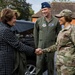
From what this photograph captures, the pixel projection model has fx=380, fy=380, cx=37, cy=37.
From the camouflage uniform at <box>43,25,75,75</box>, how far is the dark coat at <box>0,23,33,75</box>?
73 centimetres

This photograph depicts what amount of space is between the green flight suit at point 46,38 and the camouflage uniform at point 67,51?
62.5 inches

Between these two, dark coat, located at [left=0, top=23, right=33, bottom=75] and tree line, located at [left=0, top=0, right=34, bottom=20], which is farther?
tree line, located at [left=0, top=0, right=34, bottom=20]

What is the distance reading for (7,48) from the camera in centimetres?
623

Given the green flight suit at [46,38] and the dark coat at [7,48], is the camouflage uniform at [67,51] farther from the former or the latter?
the green flight suit at [46,38]

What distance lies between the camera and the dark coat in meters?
6.14

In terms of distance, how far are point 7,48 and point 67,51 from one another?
117 cm

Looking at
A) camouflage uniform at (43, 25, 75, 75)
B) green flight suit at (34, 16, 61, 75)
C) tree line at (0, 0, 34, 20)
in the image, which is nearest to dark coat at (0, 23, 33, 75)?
camouflage uniform at (43, 25, 75, 75)

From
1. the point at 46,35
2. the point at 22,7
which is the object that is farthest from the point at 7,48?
the point at 22,7

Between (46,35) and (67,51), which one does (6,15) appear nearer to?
(67,51)

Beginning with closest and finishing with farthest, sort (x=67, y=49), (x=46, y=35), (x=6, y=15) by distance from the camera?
1. (x=6, y=15)
2. (x=67, y=49)
3. (x=46, y=35)

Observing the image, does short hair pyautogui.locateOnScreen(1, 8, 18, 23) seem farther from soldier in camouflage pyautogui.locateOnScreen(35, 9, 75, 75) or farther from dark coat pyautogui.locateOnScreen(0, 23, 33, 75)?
soldier in camouflage pyautogui.locateOnScreen(35, 9, 75, 75)

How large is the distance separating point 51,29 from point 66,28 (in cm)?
169

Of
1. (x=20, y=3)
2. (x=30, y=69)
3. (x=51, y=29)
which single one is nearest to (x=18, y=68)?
(x=51, y=29)

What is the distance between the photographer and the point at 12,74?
645cm
